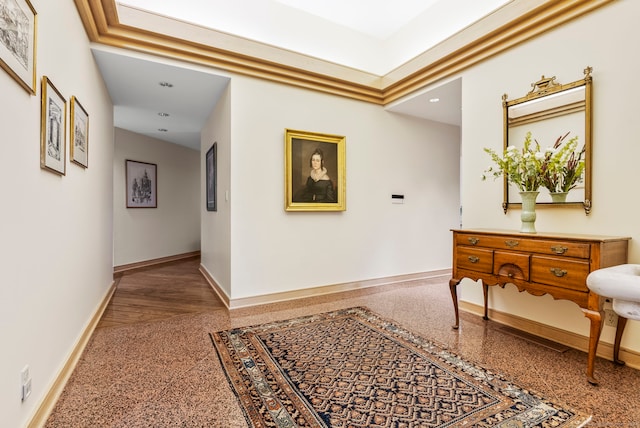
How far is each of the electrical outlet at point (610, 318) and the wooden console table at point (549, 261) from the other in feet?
0.47

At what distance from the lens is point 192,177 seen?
722 cm

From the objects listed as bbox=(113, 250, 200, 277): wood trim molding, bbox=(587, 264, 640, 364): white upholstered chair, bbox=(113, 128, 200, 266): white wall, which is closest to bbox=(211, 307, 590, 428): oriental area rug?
bbox=(587, 264, 640, 364): white upholstered chair

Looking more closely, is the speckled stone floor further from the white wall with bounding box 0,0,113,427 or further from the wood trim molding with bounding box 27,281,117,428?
the white wall with bounding box 0,0,113,427

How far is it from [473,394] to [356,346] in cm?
90

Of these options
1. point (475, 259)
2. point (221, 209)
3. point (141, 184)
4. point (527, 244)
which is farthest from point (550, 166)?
point (141, 184)

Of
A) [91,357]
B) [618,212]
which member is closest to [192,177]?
[91,357]

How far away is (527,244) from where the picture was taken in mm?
2295

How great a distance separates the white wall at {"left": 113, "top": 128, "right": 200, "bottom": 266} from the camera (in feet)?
18.6

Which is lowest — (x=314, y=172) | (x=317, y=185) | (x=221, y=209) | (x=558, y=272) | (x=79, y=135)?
(x=558, y=272)

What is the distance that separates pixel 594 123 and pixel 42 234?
3.76 meters

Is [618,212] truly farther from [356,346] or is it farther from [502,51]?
[356,346]

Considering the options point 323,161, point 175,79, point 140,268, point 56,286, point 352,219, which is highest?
point 175,79

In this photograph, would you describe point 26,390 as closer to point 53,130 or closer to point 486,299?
point 53,130

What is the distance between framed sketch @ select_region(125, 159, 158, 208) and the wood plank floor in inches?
54.1
